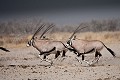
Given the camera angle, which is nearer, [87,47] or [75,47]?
[87,47]

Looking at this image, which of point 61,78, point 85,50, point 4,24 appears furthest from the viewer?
point 4,24

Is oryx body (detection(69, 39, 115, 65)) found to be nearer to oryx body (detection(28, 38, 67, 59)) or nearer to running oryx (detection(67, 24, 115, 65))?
running oryx (detection(67, 24, 115, 65))

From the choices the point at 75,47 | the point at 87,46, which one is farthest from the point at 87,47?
the point at 75,47

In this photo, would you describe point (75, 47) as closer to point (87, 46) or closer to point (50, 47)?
point (87, 46)

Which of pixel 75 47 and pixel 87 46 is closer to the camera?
pixel 87 46

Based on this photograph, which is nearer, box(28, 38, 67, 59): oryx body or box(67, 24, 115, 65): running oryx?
box(67, 24, 115, 65): running oryx

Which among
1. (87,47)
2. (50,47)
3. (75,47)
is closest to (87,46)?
(87,47)

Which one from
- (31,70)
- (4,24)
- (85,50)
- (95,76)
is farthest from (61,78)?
(4,24)

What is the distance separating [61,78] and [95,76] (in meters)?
1.02

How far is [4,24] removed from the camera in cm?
5038

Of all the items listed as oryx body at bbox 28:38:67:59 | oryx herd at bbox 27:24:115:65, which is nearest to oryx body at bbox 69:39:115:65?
oryx herd at bbox 27:24:115:65

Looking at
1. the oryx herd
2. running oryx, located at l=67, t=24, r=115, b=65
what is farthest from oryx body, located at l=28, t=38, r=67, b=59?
running oryx, located at l=67, t=24, r=115, b=65

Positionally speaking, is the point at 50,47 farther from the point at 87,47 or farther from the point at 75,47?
the point at 87,47

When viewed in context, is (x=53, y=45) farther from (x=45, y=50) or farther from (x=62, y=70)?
(x=62, y=70)
